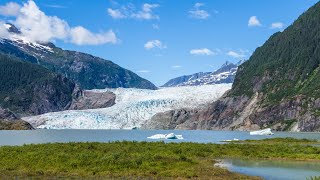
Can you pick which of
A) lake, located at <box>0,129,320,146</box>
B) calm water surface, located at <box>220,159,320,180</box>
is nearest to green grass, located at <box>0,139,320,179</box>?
calm water surface, located at <box>220,159,320,180</box>

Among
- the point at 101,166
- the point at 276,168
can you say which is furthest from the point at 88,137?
the point at 101,166

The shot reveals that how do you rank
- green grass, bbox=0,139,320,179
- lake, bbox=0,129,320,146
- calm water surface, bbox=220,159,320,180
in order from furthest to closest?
lake, bbox=0,129,320,146 → calm water surface, bbox=220,159,320,180 → green grass, bbox=0,139,320,179

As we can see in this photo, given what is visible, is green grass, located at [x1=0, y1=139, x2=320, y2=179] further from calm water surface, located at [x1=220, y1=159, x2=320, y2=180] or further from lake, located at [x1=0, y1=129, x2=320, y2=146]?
lake, located at [x1=0, y1=129, x2=320, y2=146]

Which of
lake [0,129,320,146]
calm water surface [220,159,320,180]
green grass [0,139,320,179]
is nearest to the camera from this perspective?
green grass [0,139,320,179]

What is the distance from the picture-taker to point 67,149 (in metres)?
58.8

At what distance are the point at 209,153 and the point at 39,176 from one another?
92.9ft

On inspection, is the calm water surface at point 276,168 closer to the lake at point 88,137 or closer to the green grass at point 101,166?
the green grass at point 101,166

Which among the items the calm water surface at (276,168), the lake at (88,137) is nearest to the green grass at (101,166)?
the calm water surface at (276,168)

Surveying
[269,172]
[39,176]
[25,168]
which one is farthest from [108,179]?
[269,172]

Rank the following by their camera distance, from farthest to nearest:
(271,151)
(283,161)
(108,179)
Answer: (271,151) → (283,161) → (108,179)

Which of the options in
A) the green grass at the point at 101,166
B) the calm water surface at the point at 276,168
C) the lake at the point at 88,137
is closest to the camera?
the green grass at the point at 101,166

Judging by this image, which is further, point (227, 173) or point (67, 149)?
point (67, 149)

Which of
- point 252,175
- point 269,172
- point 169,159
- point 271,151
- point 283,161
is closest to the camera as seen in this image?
point 252,175

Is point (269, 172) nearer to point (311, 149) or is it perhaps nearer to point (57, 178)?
point (57, 178)
